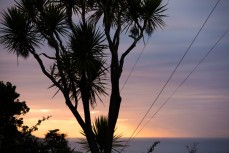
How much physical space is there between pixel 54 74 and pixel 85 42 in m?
1.07

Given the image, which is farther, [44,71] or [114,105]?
[44,71]

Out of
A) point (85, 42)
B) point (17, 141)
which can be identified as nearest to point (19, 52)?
point (85, 42)

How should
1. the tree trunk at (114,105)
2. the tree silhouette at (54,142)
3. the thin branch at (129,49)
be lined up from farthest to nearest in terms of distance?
1. the thin branch at (129,49)
2. the tree trunk at (114,105)
3. the tree silhouette at (54,142)

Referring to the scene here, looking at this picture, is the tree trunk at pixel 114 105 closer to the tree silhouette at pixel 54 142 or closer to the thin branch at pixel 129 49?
the thin branch at pixel 129 49

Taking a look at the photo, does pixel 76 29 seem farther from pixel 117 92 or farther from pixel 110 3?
pixel 117 92

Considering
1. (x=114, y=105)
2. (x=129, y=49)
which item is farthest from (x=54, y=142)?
(x=129, y=49)

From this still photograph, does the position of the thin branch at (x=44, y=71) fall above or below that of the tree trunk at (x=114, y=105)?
above

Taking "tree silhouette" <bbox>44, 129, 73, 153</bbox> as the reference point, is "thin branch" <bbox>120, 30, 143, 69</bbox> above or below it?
above

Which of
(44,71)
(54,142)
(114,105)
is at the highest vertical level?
(44,71)

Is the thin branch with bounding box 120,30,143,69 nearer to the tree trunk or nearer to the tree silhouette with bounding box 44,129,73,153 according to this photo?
the tree trunk

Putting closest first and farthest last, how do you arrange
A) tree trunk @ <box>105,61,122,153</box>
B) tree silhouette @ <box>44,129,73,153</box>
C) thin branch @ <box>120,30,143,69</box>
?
tree silhouette @ <box>44,129,73,153</box>
tree trunk @ <box>105,61,122,153</box>
thin branch @ <box>120,30,143,69</box>

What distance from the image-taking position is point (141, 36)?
799cm

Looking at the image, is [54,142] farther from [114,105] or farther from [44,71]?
[44,71]

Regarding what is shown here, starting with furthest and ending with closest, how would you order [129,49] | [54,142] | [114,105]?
[129,49]
[114,105]
[54,142]
